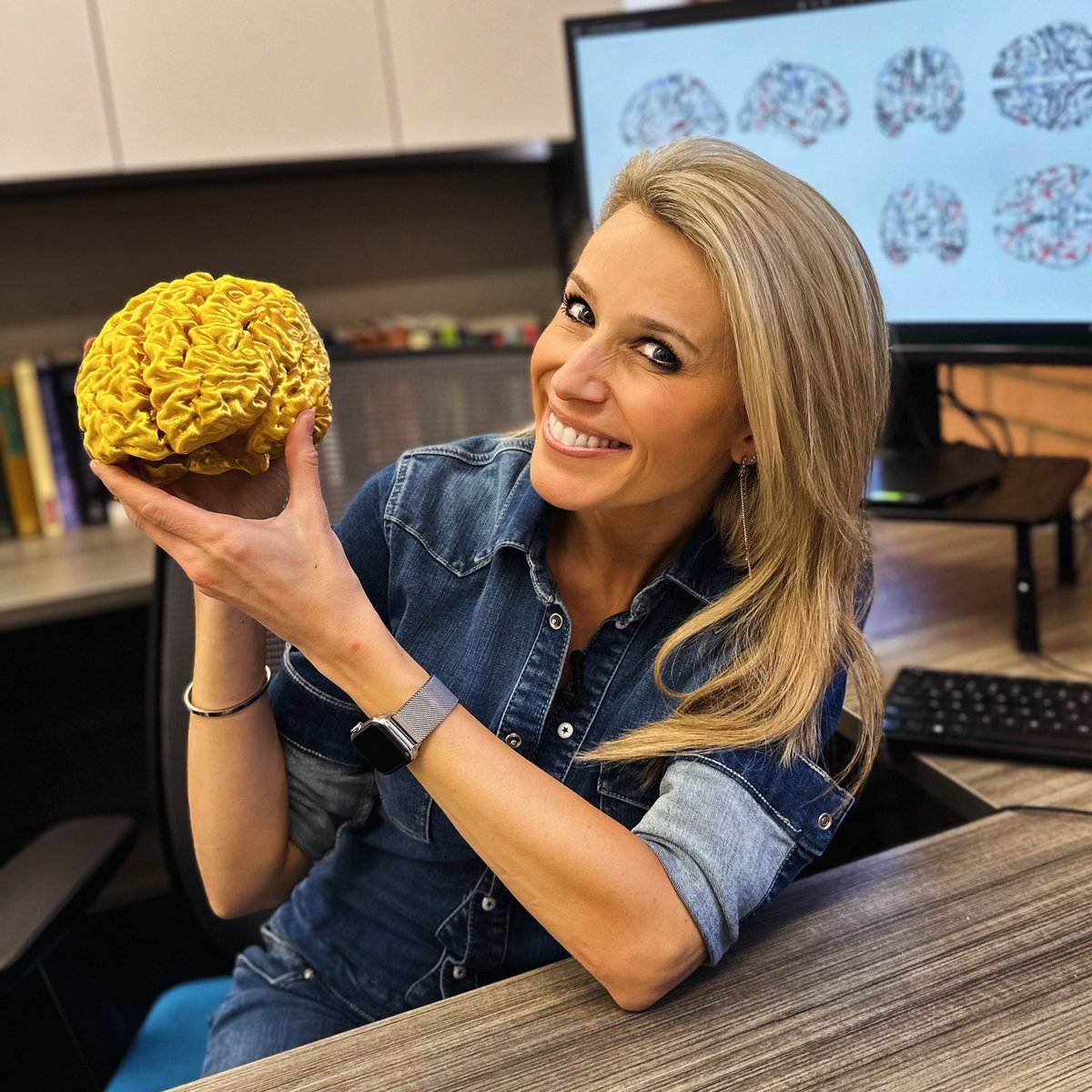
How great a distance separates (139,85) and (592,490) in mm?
1357

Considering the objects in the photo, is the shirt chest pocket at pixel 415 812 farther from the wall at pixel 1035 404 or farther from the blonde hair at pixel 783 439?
the wall at pixel 1035 404

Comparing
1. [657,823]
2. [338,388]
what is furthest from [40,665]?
[657,823]

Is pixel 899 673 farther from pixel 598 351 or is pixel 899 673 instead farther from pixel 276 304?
pixel 276 304

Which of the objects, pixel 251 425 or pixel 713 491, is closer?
pixel 251 425

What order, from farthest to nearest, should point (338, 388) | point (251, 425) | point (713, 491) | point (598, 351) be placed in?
point (338, 388) → point (713, 491) → point (598, 351) → point (251, 425)

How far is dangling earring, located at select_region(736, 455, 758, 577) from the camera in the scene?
3.28 ft

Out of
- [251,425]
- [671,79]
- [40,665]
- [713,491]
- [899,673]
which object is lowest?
[40,665]

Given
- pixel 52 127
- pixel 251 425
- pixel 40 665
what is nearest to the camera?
pixel 251 425

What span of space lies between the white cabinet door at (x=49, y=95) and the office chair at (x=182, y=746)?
810 millimetres

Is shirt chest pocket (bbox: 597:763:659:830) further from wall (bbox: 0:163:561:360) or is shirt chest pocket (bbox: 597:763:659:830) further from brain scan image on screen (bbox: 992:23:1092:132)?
wall (bbox: 0:163:561:360)

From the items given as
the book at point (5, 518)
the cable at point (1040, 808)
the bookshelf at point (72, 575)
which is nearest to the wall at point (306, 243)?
the book at point (5, 518)

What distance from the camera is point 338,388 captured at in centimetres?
139

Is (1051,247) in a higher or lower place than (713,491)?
higher

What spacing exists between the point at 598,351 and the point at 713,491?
0.61 ft
